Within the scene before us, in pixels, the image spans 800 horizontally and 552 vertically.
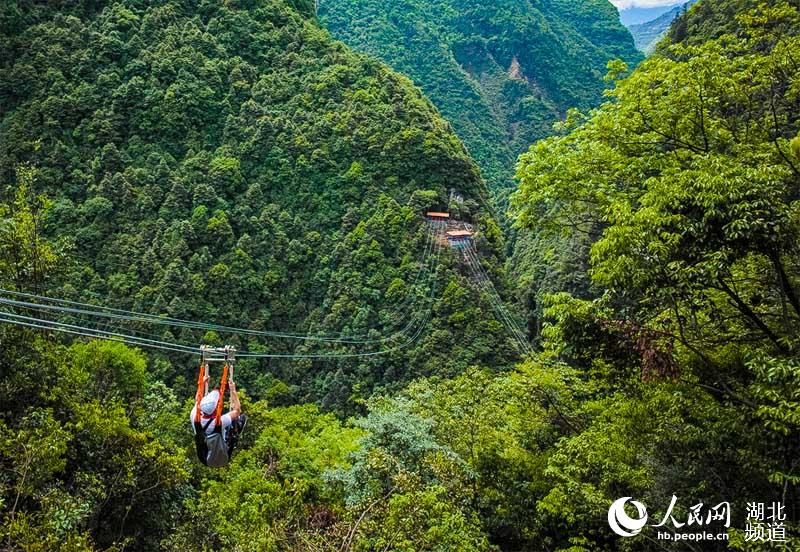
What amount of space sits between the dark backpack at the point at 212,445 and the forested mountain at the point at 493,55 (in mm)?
80183

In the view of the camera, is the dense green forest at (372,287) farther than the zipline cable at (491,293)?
No

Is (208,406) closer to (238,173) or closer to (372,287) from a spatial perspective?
(372,287)

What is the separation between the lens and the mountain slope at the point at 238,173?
37.2 m

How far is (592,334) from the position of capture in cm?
774

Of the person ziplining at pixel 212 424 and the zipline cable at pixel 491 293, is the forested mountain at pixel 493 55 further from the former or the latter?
the person ziplining at pixel 212 424

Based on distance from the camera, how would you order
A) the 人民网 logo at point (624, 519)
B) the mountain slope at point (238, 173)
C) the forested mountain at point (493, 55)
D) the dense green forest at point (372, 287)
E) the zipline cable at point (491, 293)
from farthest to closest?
1. the forested mountain at point (493, 55)
2. the zipline cable at point (491, 293)
3. the mountain slope at point (238, 173)
4. the 人民网 logo at point (624, 519)
5. the dense green forest at point (372, 287)

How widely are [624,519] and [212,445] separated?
20.2ft

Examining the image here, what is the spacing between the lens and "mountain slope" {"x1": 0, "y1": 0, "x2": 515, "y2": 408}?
122 feet

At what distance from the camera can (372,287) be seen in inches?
1499

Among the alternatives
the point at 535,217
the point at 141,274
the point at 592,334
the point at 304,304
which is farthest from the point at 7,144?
the point at 592,334

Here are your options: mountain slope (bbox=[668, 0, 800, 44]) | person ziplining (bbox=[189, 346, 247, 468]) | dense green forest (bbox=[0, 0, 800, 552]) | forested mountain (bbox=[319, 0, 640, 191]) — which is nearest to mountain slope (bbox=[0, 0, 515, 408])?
dense green forest (bbox=[0, 0, 800, 552])

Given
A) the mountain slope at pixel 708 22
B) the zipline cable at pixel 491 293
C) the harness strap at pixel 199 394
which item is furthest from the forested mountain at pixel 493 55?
the harness strap at pixel 199 394

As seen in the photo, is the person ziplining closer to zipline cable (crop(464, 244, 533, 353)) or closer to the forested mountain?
zipline cable (crop(464, 244, 533, 353))

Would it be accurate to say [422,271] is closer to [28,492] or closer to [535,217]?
[535,217]
